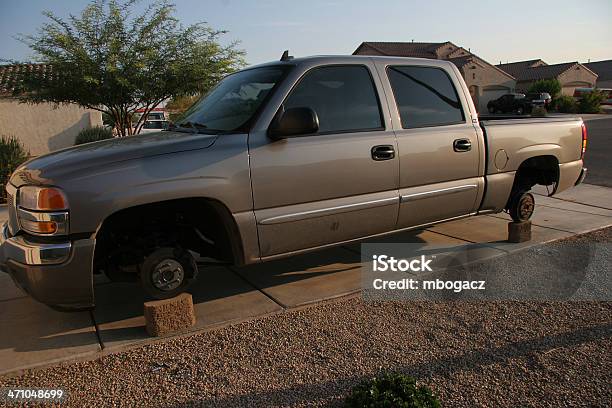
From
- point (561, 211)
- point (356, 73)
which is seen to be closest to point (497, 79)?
point (561, 211)

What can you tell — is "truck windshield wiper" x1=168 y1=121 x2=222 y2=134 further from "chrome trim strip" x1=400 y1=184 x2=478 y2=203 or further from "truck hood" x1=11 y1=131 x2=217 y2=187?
"chrome trim strip" x1=400 y1=184 x2=478 y2=203

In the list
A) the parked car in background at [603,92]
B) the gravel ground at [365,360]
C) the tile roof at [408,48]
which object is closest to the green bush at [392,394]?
the gravel ground at [365,360]

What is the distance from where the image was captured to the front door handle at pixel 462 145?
458cm

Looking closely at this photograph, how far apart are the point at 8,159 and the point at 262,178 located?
793 cm

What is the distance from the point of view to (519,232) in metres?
5.37

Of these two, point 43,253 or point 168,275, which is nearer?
point 43,253

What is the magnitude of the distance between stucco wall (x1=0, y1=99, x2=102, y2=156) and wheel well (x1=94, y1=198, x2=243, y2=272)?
834 inches

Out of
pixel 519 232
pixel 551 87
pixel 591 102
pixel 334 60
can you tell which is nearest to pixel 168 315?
pixel 334 60

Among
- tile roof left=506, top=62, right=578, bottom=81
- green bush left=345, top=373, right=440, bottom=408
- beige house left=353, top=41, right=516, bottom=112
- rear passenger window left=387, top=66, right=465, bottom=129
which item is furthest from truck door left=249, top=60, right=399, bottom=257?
tile roof left=506, top=62, right=578, bottom=81

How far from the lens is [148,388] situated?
2852 millimetres

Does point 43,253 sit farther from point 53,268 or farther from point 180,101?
point 180,101

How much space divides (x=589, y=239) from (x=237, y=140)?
4406 mm

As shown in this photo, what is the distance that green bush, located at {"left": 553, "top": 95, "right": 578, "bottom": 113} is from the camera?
43406 mm

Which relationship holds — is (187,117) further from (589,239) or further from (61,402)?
(589,239)
